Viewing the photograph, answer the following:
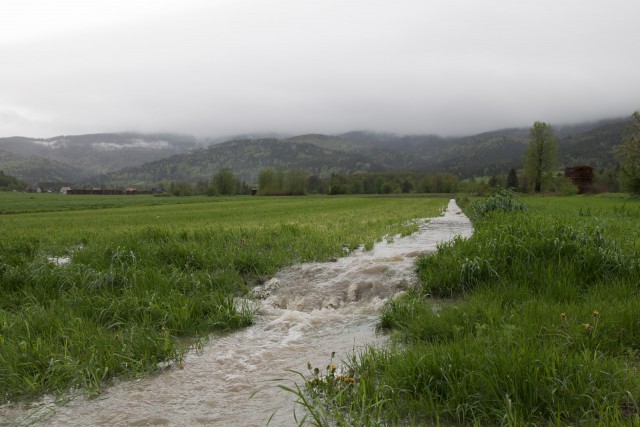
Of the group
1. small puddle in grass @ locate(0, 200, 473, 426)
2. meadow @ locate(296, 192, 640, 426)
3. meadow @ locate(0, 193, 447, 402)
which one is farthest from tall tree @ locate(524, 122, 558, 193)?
small puddle in grass @ locate(0, 200, 473, 426)

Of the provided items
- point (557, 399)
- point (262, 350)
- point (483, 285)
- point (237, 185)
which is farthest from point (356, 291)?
point (237, 185)

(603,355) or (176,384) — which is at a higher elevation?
(603,355)

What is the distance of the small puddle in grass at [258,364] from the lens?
3.78 m

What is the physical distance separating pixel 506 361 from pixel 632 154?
2138 inches

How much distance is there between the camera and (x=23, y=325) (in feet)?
19.4

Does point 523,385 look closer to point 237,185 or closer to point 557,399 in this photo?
point 557,399

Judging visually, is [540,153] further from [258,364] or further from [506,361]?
[258,364]

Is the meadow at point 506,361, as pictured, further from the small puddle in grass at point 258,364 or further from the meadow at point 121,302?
the meadow at point 121,302

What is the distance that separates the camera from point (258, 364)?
4855 mm

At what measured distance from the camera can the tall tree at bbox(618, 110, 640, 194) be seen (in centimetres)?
4447

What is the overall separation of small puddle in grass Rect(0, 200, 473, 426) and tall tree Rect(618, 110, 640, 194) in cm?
4899

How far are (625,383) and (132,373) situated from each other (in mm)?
5059

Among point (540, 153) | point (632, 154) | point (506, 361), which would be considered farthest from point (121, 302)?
point (540, 153)

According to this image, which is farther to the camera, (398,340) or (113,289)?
(113,289)
